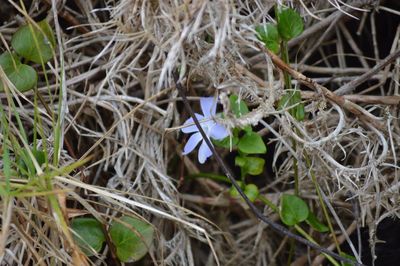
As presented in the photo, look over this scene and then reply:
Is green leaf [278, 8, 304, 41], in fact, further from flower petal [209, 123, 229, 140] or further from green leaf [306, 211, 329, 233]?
green leaf [306, 211, 329, 233]

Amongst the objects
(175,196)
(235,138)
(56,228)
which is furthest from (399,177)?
(56,228)

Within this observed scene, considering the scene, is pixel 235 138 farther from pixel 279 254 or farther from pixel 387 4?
pixel 387 4

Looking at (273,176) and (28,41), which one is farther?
(273,176)

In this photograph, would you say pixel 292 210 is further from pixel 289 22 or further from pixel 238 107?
pixel 289 22

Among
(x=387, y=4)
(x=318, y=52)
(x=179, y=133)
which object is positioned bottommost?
(x=179, y=133)

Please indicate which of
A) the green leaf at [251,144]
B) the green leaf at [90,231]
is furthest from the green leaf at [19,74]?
the green leaf at [251,144]

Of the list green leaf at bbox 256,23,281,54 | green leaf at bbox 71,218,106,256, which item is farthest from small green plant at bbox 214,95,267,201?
green leaf at bbox 71,218,106,256

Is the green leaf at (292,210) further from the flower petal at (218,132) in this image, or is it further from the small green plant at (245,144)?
the flower petal at (218,132)

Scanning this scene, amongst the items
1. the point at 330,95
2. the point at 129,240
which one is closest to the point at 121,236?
the point at 129,240
